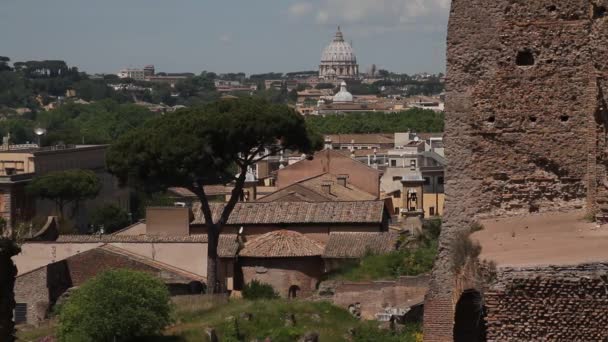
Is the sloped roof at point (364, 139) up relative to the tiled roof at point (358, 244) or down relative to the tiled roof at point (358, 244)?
up

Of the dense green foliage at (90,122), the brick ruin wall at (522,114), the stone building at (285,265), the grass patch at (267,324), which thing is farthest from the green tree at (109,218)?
the brick ruin wall at (522,114)

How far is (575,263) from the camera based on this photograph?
9266mm

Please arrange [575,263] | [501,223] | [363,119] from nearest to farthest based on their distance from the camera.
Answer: [575,263] < [501,223] < [363,119]

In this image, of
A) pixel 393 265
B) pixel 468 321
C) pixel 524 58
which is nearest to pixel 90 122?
pixel 393 265

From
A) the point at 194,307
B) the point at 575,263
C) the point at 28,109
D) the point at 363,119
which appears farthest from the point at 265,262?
the point at 28,109

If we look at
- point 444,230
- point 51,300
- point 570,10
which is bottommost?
point 51,300

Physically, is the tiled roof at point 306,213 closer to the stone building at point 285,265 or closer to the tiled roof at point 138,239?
the tiled roof at point 138,239

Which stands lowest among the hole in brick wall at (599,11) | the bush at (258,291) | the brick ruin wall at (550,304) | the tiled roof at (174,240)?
the bush at (258,291)

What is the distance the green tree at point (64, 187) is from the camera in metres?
58.6

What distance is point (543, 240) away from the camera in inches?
435

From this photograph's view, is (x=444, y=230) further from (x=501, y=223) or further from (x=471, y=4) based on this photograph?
(x=471, y=4)

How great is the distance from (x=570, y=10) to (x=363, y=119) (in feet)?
372

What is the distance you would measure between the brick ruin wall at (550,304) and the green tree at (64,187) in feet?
164

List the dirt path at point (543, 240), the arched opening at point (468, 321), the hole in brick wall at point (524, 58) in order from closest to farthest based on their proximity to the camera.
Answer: the dirt path at point (543, 240), the arched opening at point (468, 321), the hole in brick wall at point (524, 58)
